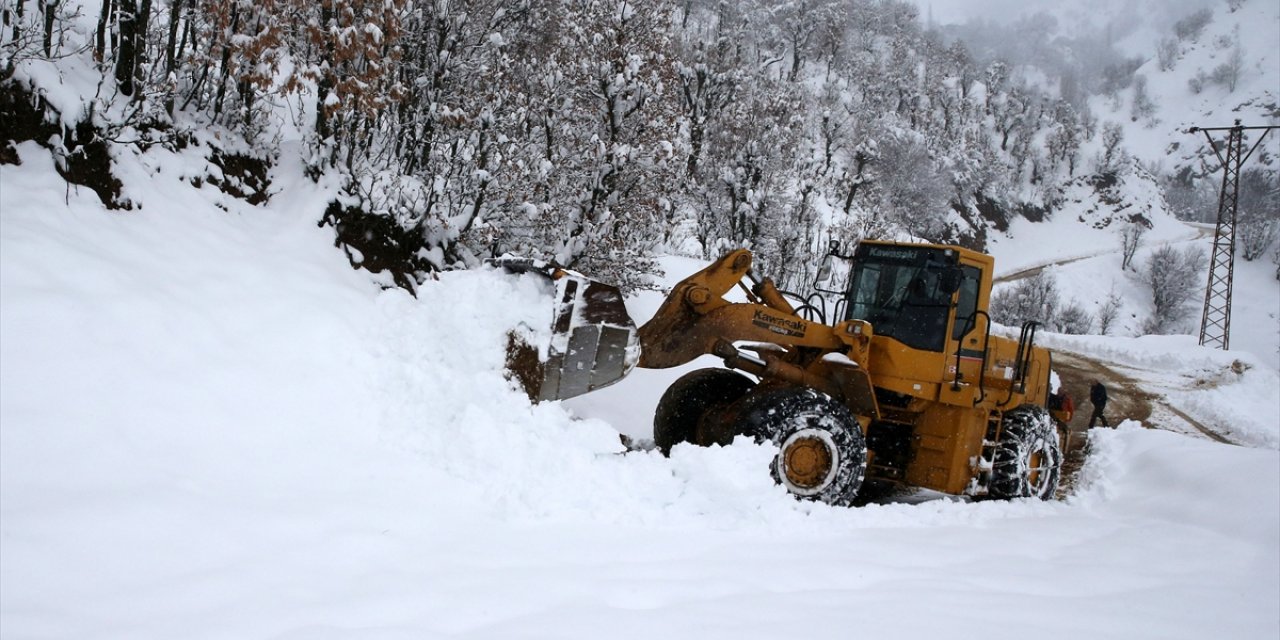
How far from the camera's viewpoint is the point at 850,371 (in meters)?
7.11

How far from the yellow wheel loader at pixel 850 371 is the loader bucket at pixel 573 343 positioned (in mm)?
10

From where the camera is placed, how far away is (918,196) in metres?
46.4

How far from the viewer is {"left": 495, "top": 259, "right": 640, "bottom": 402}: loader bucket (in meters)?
5.71

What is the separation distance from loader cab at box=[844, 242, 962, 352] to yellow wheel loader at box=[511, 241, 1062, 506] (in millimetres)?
11

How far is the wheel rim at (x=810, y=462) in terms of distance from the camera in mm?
6492

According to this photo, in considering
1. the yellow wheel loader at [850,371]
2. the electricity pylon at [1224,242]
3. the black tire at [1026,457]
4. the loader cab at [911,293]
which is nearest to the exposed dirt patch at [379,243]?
the yellow wheel loader at [850,371]

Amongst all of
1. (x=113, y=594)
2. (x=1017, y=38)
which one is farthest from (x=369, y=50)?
(x=1017, y=38)

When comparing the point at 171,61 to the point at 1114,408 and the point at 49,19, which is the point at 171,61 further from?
the point at 1114,408

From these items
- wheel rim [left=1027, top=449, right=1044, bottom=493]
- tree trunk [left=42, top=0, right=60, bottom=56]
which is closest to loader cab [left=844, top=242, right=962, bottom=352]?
wheel rim [left=1027, top=449, right=1044, bottom=493]

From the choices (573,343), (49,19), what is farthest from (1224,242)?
(49,19)

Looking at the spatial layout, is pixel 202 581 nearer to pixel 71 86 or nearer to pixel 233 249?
pixel 233 249

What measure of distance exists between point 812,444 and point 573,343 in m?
2.18

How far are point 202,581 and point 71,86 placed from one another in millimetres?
5689

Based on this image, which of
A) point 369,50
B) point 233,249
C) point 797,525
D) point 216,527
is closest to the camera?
point 216,527
